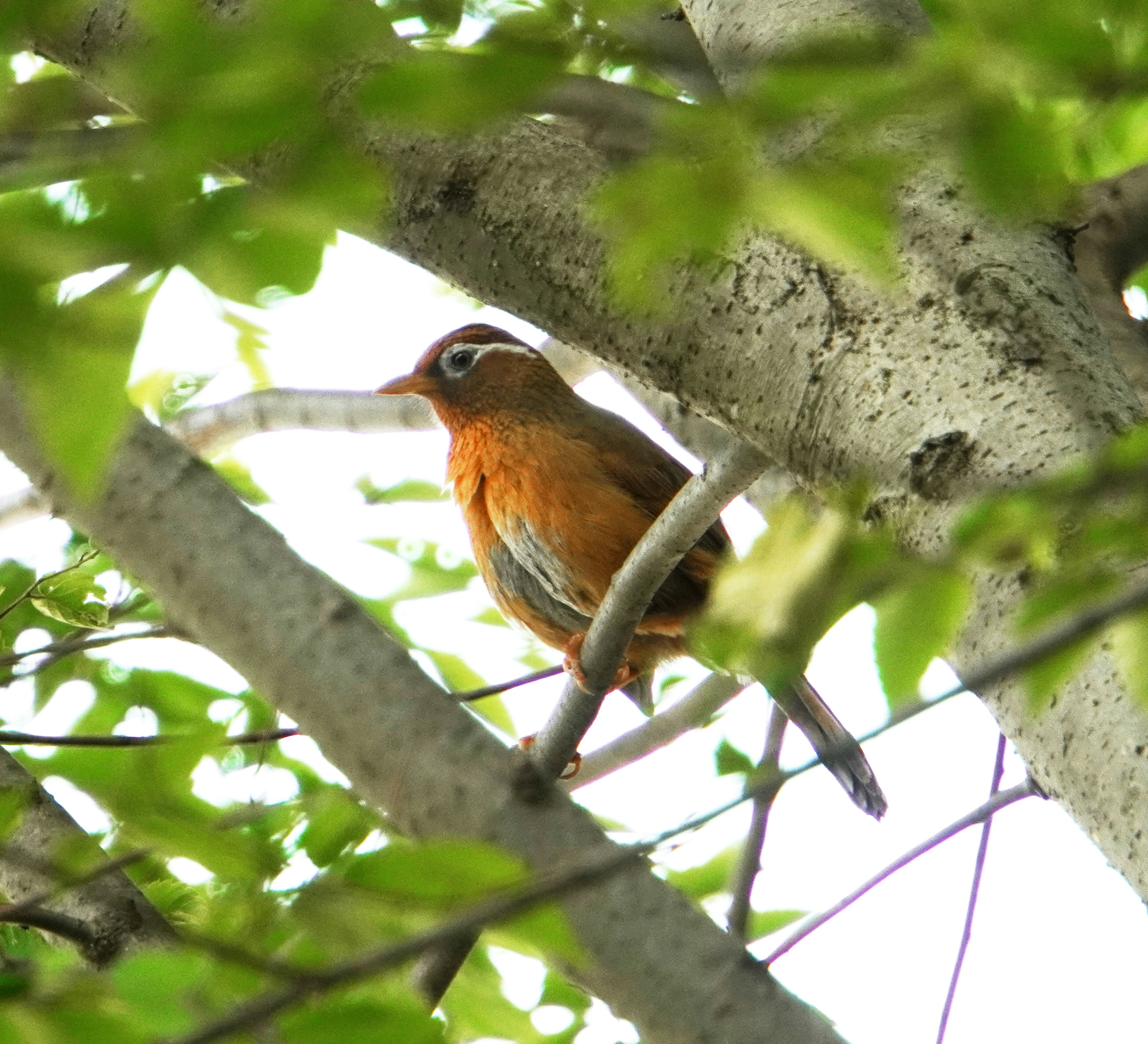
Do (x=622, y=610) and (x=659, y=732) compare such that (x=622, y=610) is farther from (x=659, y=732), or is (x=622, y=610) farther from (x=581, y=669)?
(x=659, y=732)

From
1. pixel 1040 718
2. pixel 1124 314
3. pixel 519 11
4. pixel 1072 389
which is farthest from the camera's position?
pixel 1124 314

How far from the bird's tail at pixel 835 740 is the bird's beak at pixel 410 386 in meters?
1.81

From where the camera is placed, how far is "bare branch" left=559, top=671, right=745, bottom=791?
12.8 ft

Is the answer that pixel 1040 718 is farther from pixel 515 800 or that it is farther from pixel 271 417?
pixel 271 417

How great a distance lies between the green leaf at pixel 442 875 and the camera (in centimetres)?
106

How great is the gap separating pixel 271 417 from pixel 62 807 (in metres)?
2.57

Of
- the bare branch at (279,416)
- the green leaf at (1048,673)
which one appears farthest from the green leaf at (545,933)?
the bare branch at (279,416)

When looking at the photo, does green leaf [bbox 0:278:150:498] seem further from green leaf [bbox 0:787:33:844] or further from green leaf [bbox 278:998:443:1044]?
green leaf [bbox 0:787:33:844]

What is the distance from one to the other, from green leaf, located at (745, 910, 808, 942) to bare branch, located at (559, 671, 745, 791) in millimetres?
699

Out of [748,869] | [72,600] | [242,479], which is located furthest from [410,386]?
[748,869]

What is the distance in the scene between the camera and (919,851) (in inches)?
64.1

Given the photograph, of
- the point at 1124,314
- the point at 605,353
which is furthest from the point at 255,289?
the point at 1124,314

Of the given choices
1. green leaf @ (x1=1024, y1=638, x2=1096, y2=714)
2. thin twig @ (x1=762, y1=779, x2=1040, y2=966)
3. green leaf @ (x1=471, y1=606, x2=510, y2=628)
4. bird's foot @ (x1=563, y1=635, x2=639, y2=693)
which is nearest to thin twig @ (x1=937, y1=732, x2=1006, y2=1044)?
thin twig @ (x1=762, y1=779, x2=1040, y2=966)

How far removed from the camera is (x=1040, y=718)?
1.68 metres
